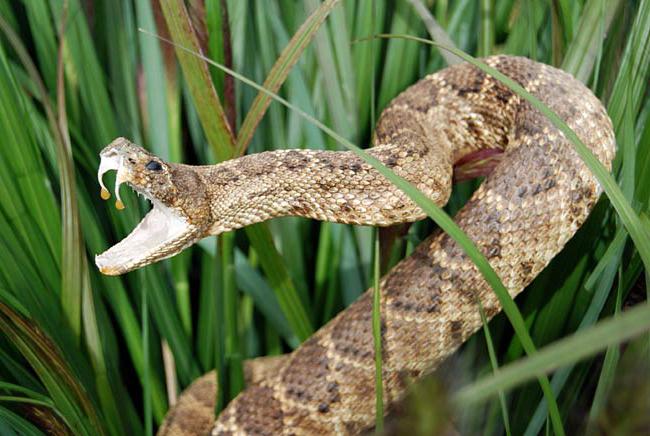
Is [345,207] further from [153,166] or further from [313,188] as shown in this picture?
[153,166]

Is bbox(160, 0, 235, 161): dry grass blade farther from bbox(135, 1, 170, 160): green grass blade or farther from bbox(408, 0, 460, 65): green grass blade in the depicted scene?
bbox(408, 0, 460, 65): green grass blade

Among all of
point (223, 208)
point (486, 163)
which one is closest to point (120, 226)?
point (223, 208)

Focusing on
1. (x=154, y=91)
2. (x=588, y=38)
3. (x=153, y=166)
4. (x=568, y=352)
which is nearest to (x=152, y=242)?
(x=153, y=166)

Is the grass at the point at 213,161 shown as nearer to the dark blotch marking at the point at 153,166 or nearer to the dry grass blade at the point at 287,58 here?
the dry grass blade at the point at 287,58

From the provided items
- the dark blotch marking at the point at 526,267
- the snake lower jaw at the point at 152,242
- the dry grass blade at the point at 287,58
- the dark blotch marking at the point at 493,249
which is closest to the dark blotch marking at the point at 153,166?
the snake lower jaw at the point at 152,242

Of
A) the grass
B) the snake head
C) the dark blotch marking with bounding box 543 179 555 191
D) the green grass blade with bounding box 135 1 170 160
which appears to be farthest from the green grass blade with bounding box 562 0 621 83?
the green grass blade with bounding box 135 1 170 160

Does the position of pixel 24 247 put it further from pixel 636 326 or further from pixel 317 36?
pixel 636 326
